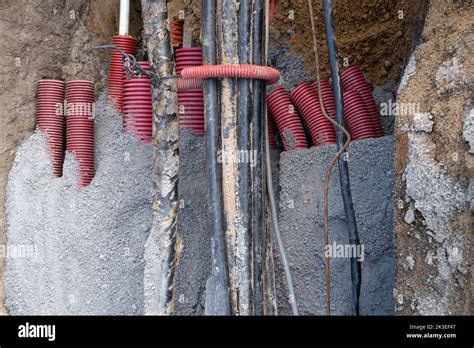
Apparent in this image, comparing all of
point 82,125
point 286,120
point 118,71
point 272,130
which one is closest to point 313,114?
point 286,120

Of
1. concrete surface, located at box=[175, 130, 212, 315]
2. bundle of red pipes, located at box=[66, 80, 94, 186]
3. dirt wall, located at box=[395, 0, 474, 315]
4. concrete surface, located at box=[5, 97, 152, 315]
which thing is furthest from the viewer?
bundle of red pipes, located at box=[66, 80, 94, 186]

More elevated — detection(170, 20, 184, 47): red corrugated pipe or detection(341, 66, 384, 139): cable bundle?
detection(170, 20, 184, 47): red corrugated pipe

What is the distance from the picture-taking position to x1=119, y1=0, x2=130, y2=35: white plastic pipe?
3.64 metres

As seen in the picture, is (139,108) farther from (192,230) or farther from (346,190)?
(346,190)

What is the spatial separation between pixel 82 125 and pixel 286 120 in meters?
1.15

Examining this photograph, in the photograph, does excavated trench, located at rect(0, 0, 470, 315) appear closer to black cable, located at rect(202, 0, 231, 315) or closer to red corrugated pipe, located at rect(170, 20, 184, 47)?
red corrugated pipe, located at rect(170, 20, 184, 47)

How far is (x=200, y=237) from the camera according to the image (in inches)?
133

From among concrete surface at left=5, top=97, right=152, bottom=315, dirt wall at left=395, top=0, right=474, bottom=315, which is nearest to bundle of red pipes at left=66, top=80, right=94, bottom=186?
concrete surface at left=5, top=97, right=152, bottom=315

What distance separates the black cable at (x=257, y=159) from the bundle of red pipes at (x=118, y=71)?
39.2 inches

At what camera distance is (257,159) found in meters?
2.88

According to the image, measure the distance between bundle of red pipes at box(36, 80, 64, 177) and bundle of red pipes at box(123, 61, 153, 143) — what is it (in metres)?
0.45
